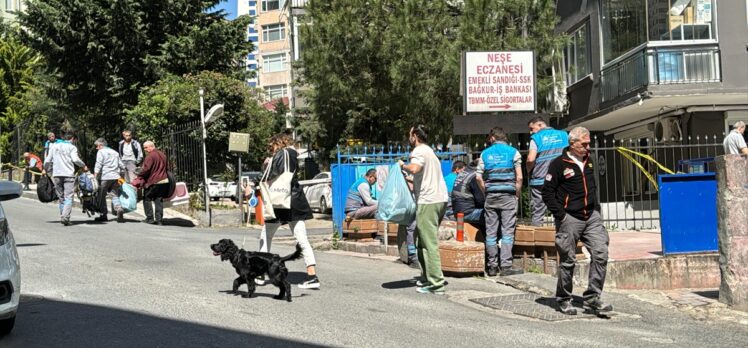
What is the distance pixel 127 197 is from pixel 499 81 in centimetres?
756

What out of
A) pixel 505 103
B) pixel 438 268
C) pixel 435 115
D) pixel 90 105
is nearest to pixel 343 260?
pixel 438 268

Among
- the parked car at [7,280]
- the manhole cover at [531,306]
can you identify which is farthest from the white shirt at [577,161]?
the parked car at [7,280]

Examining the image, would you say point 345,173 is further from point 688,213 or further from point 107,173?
point 688,213

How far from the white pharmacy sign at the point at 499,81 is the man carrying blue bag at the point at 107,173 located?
6.81 m

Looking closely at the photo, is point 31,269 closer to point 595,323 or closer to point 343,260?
point 343,260

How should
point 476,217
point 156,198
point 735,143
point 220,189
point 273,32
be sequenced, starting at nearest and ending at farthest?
point 476,217
point 735,143
point 156,198
point 220,189
point 273,32

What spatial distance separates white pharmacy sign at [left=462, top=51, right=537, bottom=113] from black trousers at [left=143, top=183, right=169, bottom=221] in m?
6.17

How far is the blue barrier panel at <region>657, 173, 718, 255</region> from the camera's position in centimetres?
1052

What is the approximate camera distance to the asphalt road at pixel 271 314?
6.51 metres

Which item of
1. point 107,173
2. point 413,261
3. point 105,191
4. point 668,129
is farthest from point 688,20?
point 105,191

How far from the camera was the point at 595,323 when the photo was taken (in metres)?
7.75

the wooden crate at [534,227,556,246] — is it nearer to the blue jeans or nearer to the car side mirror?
the blue jeans

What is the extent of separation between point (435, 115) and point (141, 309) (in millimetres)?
14472

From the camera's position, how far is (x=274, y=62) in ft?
237
